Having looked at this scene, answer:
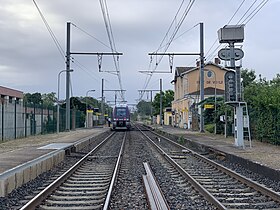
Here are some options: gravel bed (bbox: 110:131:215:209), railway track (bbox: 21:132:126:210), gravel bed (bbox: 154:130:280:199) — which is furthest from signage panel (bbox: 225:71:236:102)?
railway track (bbox: 21:132:126:210)

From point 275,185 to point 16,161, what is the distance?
8.44m

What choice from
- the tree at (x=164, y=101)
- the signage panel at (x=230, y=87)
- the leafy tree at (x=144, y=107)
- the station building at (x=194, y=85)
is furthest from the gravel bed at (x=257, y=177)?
the leafy tree at (x=144, y=107)

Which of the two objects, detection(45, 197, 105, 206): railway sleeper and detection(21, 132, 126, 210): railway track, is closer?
detection(21, 132, 126, 210): railway track

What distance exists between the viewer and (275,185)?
12398 mm

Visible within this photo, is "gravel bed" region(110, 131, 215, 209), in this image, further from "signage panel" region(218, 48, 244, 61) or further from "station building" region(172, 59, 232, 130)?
"station building" region(172, 59, 232, 130)

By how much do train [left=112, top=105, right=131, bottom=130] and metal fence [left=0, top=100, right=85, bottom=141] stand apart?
1552cm

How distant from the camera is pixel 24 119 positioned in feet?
115

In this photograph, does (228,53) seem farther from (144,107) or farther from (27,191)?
(144,107)

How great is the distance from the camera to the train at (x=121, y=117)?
Answer: 6200 centimetres

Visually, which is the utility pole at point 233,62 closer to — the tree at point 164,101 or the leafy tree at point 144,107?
the tree at point 164,101

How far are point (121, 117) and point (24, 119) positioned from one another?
27788 millimetres

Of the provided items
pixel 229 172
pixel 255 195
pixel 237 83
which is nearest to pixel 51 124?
pixel 237 83

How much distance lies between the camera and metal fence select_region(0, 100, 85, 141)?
99.5 feet

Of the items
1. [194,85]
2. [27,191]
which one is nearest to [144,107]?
[194,85]
